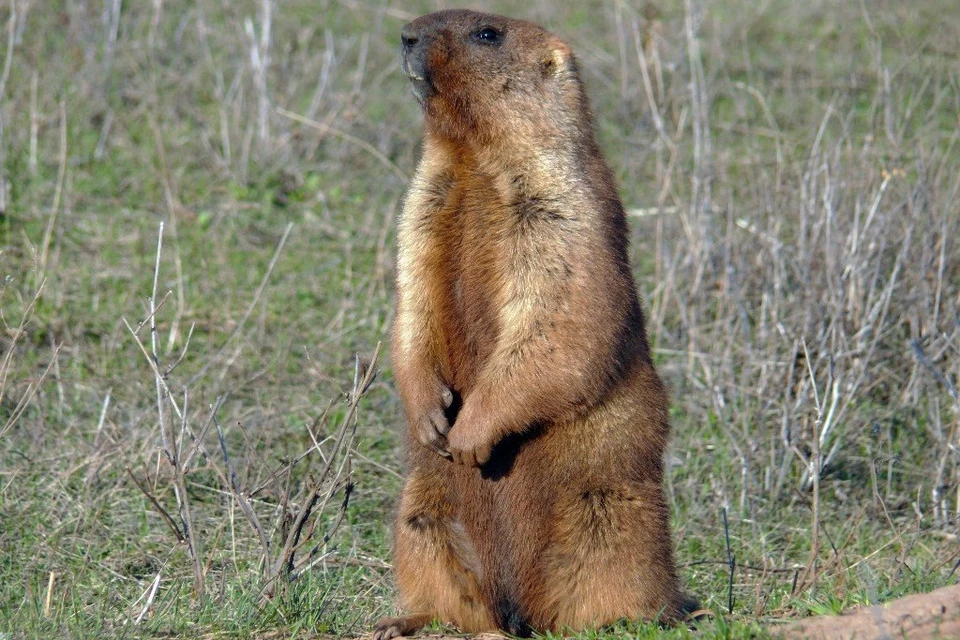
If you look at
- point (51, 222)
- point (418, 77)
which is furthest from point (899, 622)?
point (51, 222)

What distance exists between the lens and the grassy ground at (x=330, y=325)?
4430 millimetres

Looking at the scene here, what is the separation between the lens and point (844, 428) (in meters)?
5.84

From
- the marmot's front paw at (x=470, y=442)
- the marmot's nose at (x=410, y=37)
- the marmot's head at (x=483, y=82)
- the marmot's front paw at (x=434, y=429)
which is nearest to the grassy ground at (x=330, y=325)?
the marmot's front paw at (x=434, y=429)

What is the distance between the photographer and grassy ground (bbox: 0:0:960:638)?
4.43m

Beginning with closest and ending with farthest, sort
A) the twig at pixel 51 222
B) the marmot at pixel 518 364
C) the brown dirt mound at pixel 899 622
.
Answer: the brown dirt mound at pixel 899 622
the marmot at pixel 518 364
the twig at pixel 51 222

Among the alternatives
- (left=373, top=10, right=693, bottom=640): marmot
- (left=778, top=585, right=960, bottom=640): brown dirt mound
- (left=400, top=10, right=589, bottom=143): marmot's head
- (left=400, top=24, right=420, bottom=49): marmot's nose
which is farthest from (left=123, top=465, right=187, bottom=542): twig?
(left=778, top=585, right=960, bottom=640): brown dirt mound

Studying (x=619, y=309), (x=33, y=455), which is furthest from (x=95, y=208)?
(x=619, y=309)

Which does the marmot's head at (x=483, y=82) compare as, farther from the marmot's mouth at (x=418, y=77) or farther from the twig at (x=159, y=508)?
the twig at (x=159, y=508)

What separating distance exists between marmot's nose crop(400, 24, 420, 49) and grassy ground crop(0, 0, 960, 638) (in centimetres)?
122

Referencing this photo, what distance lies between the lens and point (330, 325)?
21.9ft

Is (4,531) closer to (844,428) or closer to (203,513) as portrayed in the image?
(203,513)

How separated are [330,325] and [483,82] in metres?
3.03

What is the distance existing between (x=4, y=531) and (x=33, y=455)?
1.74ft

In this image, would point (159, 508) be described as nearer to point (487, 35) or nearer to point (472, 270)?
point (472, 270)
